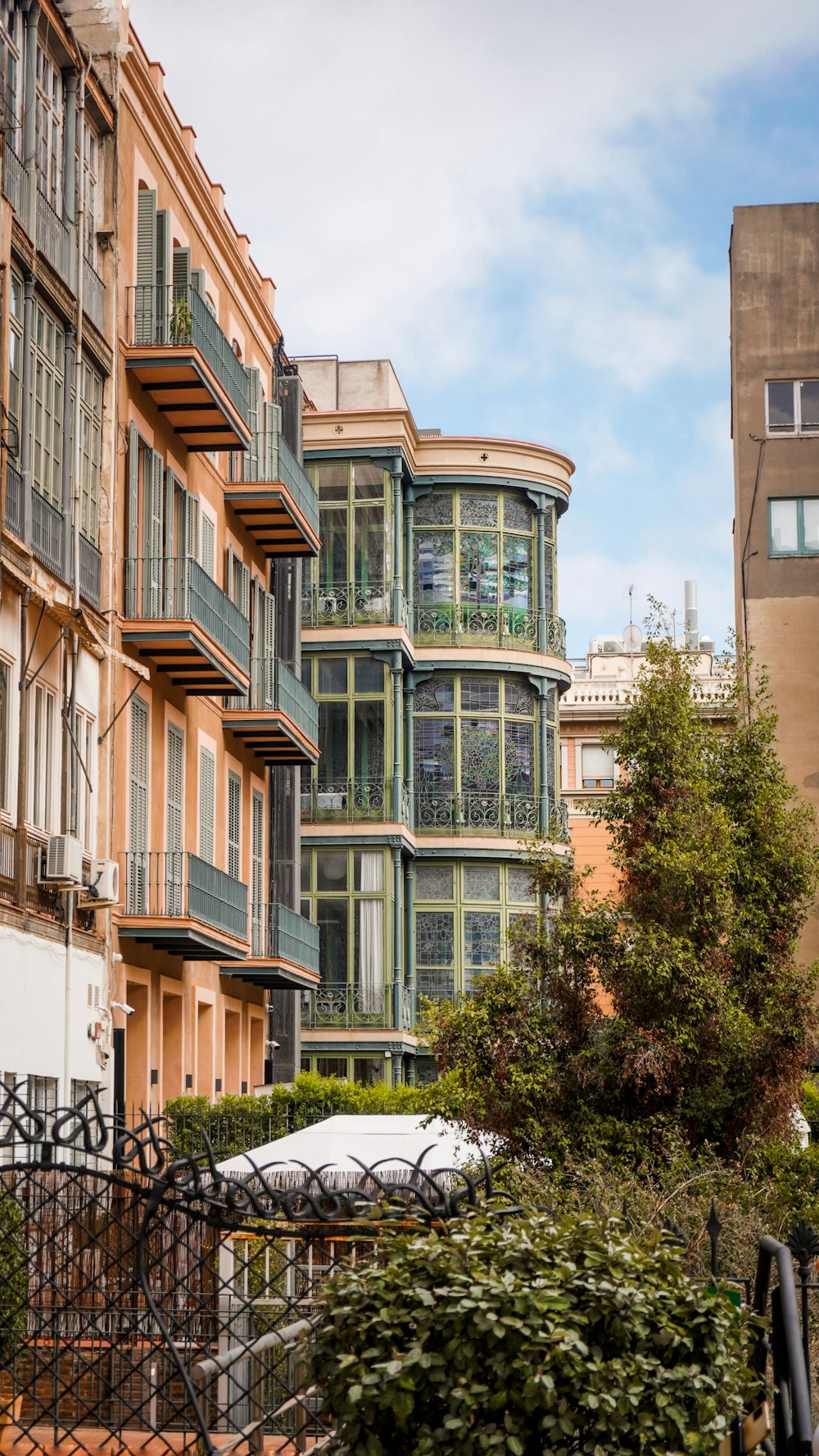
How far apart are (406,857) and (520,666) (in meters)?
4.60

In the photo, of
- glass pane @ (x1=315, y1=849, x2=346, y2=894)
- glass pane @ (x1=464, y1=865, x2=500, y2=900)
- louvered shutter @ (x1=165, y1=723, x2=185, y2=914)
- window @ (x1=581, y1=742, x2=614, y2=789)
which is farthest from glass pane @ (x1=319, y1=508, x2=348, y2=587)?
window @ (x1=581, y1=742, x2=614, y2=789)

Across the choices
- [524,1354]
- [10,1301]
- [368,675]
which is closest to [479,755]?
[368,675]

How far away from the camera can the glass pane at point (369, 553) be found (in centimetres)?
3888

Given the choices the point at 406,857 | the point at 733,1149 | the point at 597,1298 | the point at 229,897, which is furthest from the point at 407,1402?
the point at 406,857

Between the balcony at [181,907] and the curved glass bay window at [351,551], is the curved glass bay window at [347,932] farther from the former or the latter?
the balcony at [181,907]

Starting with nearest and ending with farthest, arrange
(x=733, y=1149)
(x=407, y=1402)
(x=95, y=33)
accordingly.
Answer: (x=407, y=1402), (x=733, y=1149), (x=95, y=33)

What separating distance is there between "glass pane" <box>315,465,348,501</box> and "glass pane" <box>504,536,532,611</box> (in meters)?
3.54

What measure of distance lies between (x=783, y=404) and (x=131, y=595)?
702 inches

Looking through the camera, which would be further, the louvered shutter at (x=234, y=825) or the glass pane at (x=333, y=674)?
the glass pane at (x=333, y=674)

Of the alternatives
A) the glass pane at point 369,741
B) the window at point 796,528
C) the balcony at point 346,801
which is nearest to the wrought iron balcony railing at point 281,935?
the balcony at point 346,801

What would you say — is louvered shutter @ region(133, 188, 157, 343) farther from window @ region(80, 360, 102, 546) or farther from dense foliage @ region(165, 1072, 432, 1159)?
dense foliage @ region(165, 1072, 432, 1159)

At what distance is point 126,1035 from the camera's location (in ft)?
81.5

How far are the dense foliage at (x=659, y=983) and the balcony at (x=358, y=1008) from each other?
57.4ft

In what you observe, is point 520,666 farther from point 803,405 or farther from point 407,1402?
point 407,1402
